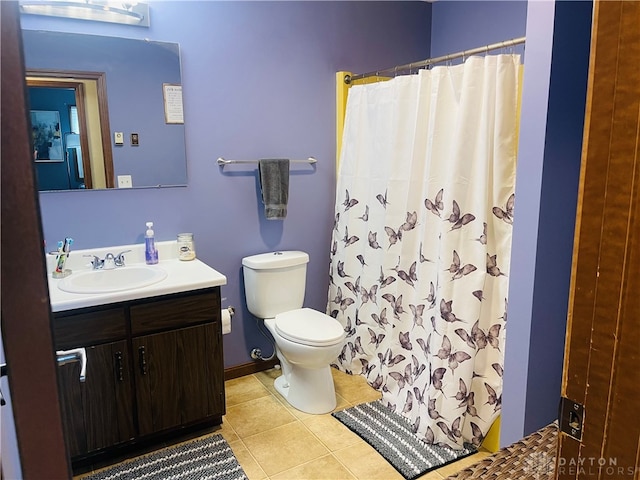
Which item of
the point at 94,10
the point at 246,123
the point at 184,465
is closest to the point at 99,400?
the point at 184,465

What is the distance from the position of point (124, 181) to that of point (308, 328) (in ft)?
4.05

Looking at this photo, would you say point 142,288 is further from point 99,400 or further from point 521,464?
point 521,464

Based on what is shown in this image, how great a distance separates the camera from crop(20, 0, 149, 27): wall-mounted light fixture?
212 cm

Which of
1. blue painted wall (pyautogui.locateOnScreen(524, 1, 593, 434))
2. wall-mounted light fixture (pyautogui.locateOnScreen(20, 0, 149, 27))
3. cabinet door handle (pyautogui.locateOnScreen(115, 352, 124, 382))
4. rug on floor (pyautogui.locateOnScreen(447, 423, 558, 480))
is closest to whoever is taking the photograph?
rug on floor (pyautogui.locateOnScreen(447, 423, 558, 480))

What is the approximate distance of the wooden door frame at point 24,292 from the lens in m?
0.38

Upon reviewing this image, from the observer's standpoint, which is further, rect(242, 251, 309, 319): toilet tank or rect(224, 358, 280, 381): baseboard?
rect(224, 358, 280, 381): baseboard

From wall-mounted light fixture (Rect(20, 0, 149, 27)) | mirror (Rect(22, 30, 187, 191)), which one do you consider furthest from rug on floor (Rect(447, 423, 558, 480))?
wall-mounted light fixture (Rect(20, 0, 149, 27))

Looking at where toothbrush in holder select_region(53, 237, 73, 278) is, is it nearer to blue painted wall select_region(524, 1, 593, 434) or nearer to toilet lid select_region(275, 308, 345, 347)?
toilet lid select_region(275, 308, 345, 347)

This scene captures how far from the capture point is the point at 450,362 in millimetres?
2172

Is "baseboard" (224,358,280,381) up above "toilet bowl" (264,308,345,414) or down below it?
below

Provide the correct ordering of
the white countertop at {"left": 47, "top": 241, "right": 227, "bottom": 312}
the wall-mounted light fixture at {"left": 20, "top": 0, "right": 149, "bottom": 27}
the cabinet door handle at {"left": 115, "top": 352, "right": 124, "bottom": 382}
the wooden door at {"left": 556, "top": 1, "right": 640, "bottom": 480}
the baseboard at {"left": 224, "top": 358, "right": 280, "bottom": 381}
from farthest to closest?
the baseboard at {"left": 224, "top": 358, "right": 280, "bottom": 381}, the wall-mounted light fixture at {"left": 20, "top": 0, "right": 149, "bottom": 27}, the cabinet door handle at {"left": 115, "top": 352, "right": 124, "bottom": 382}, the white countertop at {"left": 47, "top": 241, "right": 227, "bottom": 312}, the wooden door at {"left": 556, "top": 1, "right": 640, "bottom": 480}

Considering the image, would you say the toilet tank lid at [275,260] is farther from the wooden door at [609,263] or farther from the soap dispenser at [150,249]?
the wooden door at [609,263]

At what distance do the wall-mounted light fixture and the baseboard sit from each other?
201cm

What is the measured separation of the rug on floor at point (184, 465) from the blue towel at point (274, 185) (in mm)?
1283
